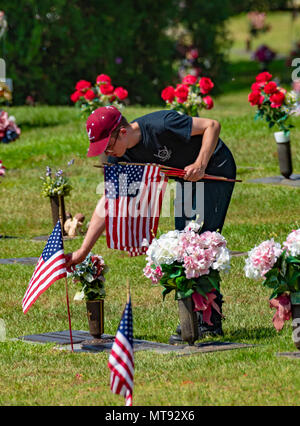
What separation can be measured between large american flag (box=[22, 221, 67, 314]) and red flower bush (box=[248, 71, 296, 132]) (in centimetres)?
1049

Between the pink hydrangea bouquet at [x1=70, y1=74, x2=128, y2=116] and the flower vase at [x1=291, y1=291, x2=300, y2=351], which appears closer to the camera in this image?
the flower vase at [x1=291, y1=291, x2=300, y2=351]

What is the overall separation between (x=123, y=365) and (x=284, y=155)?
41.3ft

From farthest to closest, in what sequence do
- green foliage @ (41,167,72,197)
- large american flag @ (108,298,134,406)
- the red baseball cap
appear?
green foliage @ (41,167,72,197), the red baseball cap, large american flag @ (108,298,134,406)

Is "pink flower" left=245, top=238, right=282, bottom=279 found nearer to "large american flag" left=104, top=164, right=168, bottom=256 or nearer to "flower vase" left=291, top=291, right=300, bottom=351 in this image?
"flower vase" left=291, top=291, right=300, bottom=351

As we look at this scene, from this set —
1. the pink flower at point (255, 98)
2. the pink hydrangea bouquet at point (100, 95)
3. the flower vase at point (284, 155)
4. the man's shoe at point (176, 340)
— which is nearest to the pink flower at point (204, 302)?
the man's shoe at point (176, 340)

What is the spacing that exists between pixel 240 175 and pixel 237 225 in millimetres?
4590

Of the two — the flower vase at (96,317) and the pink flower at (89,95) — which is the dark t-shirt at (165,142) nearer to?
the flower vase at (96,317)

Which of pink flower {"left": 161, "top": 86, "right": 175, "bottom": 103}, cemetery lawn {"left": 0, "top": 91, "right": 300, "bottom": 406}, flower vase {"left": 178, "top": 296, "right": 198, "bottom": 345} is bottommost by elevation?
cemetery lawn {"left": 0, "top": 91, "right": 300, "bottom": 406}

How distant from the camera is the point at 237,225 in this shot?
52.3ft

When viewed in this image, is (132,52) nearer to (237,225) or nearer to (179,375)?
(237,225)

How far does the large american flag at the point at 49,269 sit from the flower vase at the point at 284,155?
10364mm

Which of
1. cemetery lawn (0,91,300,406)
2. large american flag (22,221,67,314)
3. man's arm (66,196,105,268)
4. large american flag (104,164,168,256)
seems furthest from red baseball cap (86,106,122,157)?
cemetery lawn (0,91,300,406)

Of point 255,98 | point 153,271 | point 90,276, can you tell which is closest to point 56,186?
point 255,98

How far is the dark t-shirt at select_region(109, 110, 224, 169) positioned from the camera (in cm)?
874
